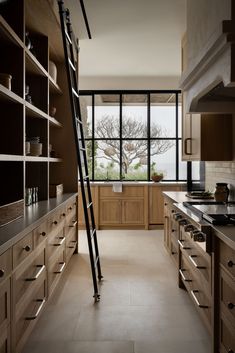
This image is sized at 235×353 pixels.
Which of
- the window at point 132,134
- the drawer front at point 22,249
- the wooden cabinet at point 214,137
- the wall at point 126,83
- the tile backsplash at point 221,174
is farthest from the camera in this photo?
the window at point 132,134

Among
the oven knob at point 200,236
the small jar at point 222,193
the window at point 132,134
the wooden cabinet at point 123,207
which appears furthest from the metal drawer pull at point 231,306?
the window at point 132,134

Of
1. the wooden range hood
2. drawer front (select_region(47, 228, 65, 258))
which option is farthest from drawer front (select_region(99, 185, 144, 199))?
the wooden range hood

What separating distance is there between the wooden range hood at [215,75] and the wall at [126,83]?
13.9ft

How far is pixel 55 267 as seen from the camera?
10.5 feet

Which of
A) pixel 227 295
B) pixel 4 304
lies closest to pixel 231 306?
pixel 227 295

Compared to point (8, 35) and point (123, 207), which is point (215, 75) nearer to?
point (8, 35)

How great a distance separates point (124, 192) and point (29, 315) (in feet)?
15.1

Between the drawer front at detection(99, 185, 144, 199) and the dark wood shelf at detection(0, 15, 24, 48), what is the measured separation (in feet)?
13.6

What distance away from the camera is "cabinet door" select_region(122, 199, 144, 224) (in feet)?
22.5

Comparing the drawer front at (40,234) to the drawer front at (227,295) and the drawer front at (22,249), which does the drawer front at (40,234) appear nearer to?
the drawer front at (22,249)

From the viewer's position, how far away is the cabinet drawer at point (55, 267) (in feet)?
9.73

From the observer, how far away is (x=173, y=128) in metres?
7.49

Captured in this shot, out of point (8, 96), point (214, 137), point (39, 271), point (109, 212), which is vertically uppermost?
point (8, 96)

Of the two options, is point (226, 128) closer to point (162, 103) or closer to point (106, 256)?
point (106, 256)
